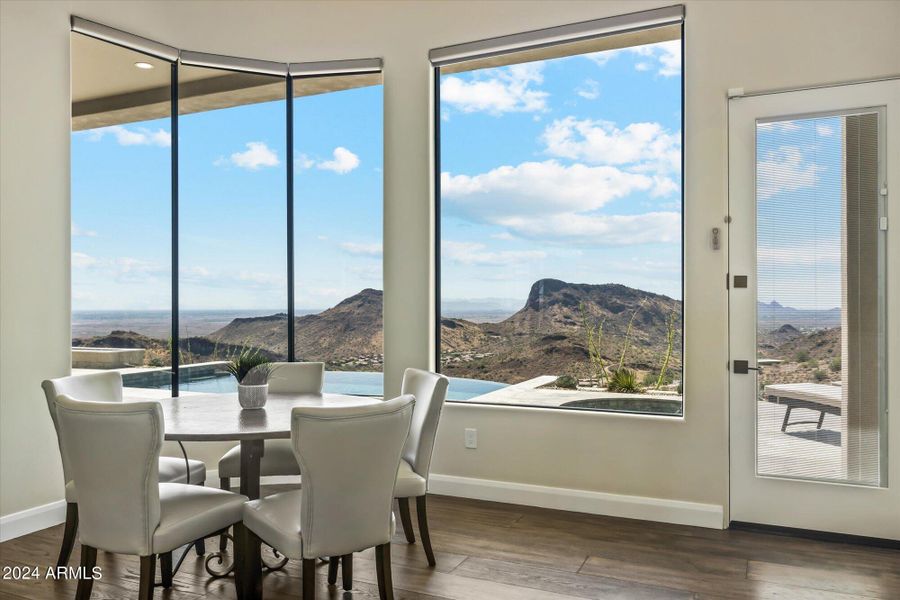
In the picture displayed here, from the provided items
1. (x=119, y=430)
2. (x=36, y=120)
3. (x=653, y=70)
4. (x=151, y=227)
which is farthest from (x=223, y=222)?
(x=653, y=70)

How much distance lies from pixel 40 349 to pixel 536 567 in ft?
9.49

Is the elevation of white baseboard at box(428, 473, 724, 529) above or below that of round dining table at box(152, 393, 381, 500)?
below

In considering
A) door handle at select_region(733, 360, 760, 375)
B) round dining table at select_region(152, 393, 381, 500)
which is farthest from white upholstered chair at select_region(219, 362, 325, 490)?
door handle at select_region(733, 360, 760, 375)

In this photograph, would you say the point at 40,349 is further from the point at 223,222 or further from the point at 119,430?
the point at 119,430

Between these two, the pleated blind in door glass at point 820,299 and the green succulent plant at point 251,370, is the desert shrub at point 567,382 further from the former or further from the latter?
the green succulent plant at point 251,370

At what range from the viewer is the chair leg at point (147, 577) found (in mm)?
2211

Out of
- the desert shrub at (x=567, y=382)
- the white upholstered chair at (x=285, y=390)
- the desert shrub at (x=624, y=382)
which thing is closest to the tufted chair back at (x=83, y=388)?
the white upholstered chair at (x=285, y=390)

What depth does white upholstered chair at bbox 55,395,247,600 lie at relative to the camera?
2.17 metres

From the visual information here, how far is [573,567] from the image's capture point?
2969mm

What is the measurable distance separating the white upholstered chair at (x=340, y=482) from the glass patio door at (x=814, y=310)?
7.06ft

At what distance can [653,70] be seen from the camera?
379 centimetres

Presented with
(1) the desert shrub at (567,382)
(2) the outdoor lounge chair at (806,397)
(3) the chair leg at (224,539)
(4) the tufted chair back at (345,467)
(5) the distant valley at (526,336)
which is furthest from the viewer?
(1) the desert shrub at (567,382)

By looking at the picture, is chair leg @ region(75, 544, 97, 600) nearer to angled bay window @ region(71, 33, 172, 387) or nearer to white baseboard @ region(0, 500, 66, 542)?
white baseboard @ region(0, 500, 66, 542)

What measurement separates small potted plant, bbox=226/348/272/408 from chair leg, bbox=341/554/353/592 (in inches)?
31.4
